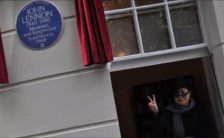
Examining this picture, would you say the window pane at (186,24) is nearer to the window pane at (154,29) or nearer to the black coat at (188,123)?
the window pane at (154,29)

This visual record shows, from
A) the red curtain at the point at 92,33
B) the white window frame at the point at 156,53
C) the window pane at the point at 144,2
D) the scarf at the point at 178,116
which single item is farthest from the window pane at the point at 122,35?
the scarf at the point at 178,116

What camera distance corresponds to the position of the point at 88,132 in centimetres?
538

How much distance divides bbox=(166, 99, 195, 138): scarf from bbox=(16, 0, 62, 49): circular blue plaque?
178cm

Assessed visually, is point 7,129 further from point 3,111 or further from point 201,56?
point 201,56

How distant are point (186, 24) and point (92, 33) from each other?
126 centimetres

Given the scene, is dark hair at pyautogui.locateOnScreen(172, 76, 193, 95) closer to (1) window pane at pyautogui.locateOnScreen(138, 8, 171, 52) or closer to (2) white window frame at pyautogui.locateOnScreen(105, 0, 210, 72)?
(2) white window frame at pyautogui.locateOnScreen(105, 0, 210, 72)

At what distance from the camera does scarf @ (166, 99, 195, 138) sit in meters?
5.76

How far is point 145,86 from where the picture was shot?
6.32m

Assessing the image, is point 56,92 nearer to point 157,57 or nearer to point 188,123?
point 157,57

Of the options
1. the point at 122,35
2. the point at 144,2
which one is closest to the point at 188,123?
the point at 122,35

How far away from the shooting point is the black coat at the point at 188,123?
5.78m

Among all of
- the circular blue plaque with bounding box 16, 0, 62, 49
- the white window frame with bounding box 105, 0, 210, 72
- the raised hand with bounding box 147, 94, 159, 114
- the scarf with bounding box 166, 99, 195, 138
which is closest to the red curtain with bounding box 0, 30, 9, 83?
the circular blue plaque with bounding box 16, 0, 62, 49

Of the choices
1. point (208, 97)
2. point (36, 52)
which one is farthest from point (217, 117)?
point (36, 52)

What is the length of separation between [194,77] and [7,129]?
257 centimetres
